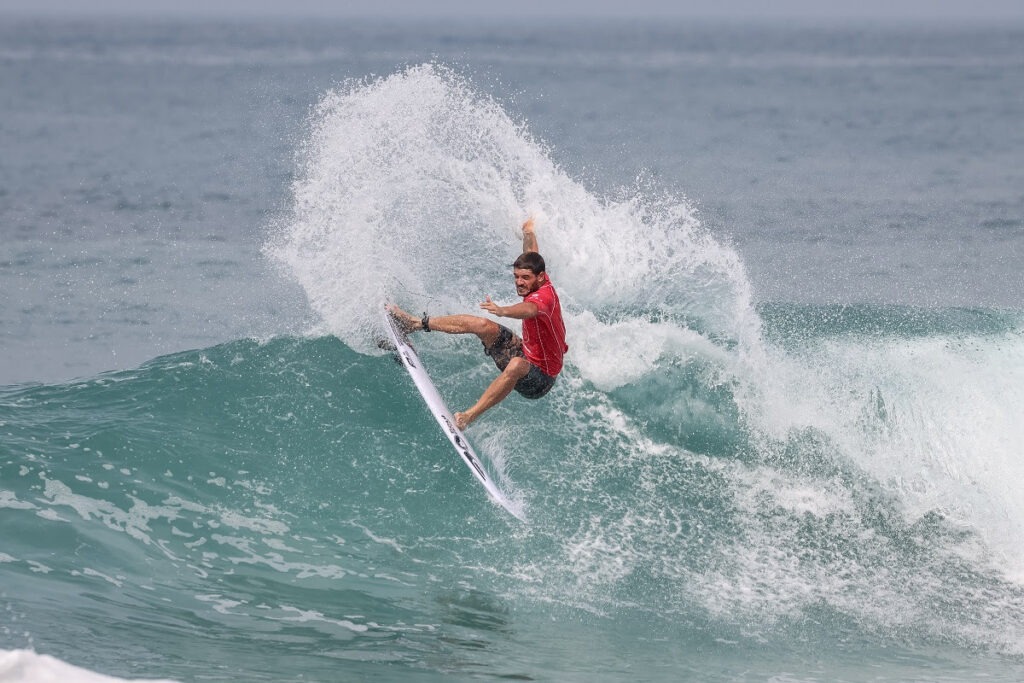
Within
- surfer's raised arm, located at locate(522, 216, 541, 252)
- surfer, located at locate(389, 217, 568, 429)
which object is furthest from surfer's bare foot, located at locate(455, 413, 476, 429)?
surfer's raised arm, located at locate(522, 216, 541, 252)

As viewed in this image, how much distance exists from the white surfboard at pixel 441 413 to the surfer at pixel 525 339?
0.60ft

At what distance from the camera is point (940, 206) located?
21.7m

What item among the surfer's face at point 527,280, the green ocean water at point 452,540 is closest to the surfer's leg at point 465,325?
the surfer's face at point 527,280

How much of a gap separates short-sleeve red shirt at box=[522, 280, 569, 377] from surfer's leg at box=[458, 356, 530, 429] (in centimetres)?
12

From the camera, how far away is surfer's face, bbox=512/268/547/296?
8.92 m

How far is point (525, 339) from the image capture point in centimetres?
921

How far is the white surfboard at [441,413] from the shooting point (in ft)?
28.5

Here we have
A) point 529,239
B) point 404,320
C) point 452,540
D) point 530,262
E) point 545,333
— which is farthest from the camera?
point 529,239

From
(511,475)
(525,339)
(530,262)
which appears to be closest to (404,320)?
(525,339)

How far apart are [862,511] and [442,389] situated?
12.1ft

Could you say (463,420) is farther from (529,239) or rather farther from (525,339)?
(529,239)

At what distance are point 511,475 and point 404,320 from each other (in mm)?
1674

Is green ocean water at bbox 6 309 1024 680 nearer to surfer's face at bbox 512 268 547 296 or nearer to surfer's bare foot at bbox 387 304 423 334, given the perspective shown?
surfer's bare foot at bbox 387 304 423 334

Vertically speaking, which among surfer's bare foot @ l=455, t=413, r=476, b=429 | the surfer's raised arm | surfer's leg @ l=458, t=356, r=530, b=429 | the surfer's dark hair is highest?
the surfer's raised arm
